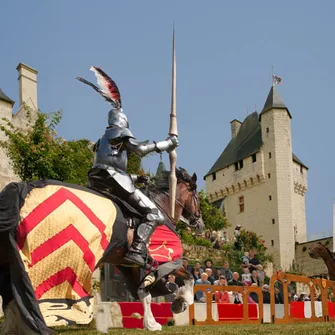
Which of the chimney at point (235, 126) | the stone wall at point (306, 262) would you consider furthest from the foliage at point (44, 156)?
the chimney at point (235, 126)

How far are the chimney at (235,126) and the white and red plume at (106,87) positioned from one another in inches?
2306

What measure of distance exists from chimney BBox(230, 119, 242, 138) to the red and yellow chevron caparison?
60.4 meters

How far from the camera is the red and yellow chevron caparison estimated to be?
6238 mm

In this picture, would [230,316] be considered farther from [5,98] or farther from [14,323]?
[5,98]

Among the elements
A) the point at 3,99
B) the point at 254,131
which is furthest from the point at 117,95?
the point at 254,131

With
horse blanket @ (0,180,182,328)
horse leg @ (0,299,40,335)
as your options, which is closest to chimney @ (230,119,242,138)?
horse blanket @ (0,180,182,328)

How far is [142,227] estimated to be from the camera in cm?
759

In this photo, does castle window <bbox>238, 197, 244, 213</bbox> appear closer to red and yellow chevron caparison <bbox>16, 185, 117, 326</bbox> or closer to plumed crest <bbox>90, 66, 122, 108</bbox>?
plumed crest <bbox>90, 66, 122, 108</bbox>

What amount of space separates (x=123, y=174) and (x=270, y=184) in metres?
50.8

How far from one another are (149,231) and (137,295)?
1.09 m

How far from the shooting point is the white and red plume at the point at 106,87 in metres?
8.29

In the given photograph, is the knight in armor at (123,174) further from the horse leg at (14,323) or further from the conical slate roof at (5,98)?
the conical slate roof at (5,98)

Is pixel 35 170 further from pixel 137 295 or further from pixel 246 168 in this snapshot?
pixel 246 168

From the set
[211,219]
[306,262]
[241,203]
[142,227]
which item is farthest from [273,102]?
[142,227]
